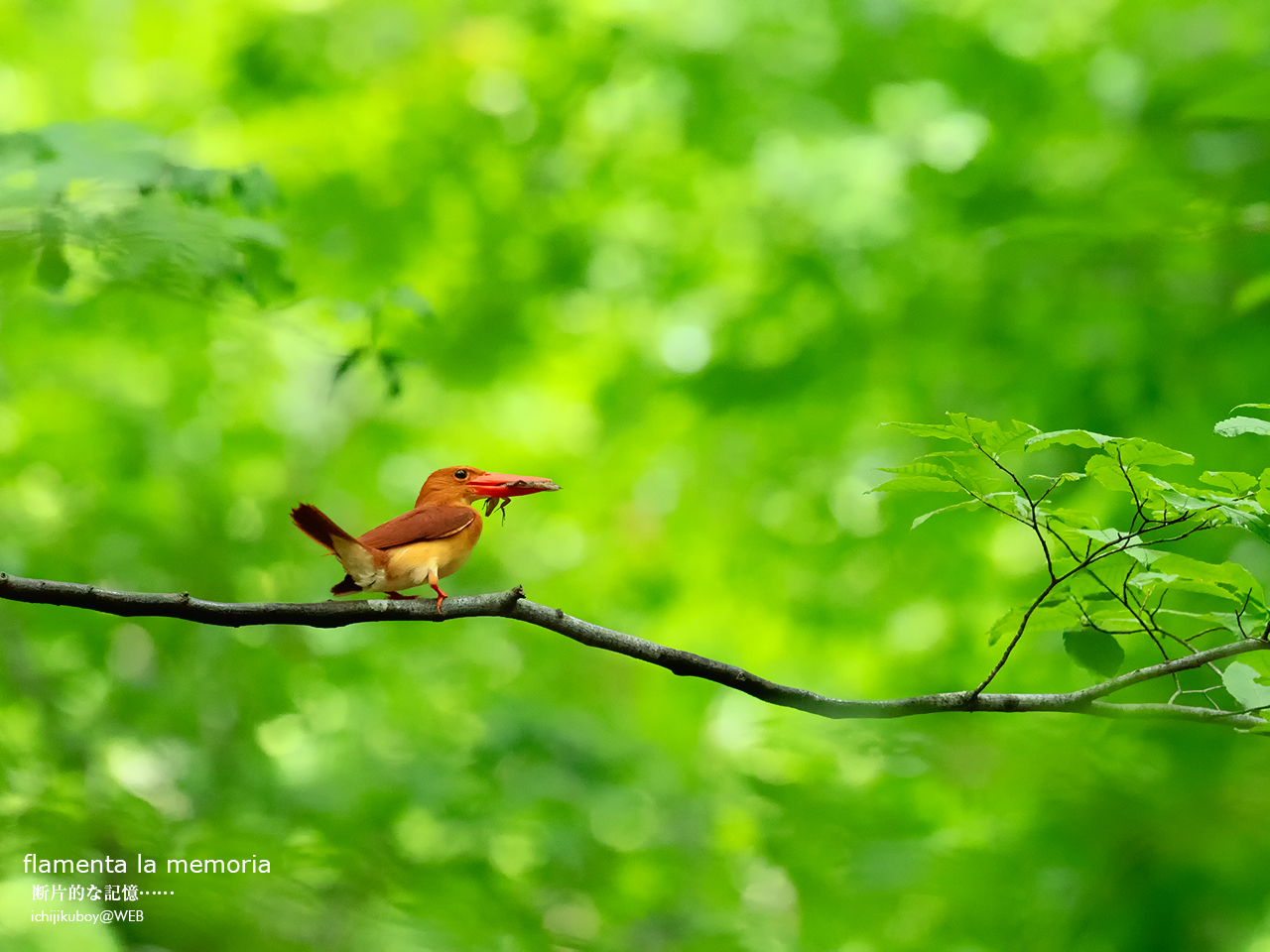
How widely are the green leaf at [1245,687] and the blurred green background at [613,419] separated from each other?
177cm

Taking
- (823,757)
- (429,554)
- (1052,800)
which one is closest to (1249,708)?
(429,554)

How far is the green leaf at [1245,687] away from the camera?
2.14 metres

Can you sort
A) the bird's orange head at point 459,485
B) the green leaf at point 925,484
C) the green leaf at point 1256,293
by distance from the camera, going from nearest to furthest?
the green leaf at point 925,484
the bird's orange head at point 459,485
the green leaf at point 1256,293

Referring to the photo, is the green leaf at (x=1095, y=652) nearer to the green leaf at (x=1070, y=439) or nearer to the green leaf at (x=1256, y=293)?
the green leaf at (x=1070, y=439)

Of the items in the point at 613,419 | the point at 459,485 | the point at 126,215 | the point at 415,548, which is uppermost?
the point at 613,419

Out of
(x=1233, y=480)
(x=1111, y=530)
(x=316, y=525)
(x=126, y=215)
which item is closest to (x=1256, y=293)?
(x=1233, y=480)

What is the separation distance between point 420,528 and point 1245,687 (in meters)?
1.87

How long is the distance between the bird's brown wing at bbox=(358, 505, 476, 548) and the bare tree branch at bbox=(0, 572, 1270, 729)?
1.11ft

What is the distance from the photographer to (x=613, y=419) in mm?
9172

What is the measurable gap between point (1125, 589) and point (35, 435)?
25.8ft

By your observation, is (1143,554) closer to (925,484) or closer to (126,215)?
(925,484)

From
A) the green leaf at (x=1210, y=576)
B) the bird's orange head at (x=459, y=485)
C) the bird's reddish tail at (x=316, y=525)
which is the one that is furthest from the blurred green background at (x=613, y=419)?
the green leaf at (x=1210, y=576)

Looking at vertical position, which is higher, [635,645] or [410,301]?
[410,301]

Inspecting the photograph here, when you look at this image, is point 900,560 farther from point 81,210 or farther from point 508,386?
point 81,210
